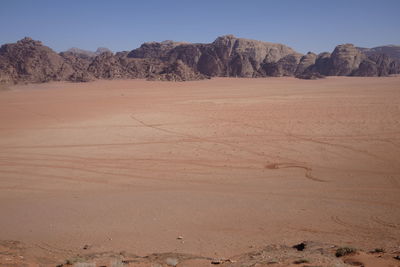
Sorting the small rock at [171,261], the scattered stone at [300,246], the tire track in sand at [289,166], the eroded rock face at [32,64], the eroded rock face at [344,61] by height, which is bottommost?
the small rock at [171,261]

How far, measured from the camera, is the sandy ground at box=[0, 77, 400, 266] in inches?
205

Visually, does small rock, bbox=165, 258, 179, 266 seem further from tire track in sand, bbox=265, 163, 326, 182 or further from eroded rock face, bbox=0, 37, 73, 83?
eroded rock face, bbox=0, 37, 73, 83

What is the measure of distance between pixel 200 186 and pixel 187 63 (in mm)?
57756

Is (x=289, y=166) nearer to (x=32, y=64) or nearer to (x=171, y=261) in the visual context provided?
(x=171, y=261)

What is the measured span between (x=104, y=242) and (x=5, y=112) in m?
18.4

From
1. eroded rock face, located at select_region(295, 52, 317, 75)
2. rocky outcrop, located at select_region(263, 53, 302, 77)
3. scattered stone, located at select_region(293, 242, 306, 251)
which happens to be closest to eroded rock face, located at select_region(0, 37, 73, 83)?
rocky outcrop, located at select_region(263, 53, 302, 77)

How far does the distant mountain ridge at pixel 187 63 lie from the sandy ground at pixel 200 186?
35.9 m

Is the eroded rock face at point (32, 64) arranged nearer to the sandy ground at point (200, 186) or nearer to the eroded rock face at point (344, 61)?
the sandy ground at point (200, 186)

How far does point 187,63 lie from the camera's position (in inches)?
2489

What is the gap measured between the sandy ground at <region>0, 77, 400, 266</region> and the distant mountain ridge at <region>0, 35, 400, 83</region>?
1412 inches

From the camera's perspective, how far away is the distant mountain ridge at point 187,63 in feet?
156

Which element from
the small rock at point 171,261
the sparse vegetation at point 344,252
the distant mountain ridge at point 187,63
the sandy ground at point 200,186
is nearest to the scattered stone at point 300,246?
the sandy ground at point 200,186

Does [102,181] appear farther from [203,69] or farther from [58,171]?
[203,69]

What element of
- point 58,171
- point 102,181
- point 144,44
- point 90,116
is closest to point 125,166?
point 102,181
